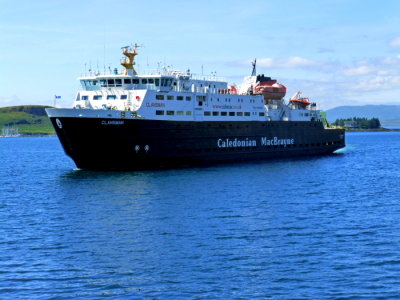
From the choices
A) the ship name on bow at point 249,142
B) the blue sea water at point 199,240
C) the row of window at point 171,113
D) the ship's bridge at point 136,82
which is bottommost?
the blue sea water at point 199,240

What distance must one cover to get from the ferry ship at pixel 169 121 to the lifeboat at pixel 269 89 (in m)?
0.12

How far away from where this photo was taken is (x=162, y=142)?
167 ft

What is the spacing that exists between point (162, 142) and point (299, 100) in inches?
1157

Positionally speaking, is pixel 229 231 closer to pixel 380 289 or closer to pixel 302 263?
pixel 302 263

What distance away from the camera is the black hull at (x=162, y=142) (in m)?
47.2

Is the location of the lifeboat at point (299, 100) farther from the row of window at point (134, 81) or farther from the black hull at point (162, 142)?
the row of window at point (134, 81)

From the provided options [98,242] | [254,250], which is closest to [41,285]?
[98,242]

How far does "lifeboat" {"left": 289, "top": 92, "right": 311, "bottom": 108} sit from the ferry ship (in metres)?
3.91

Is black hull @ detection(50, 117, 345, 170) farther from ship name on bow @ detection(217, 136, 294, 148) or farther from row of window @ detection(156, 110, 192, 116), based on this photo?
row of window @ detection(156, 110, 192, 116)

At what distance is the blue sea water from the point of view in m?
17.8

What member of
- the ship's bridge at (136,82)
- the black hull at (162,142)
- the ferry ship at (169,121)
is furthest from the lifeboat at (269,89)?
the ship's bridge at (136,82)

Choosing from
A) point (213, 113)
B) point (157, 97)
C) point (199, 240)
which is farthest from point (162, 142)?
point (199, 240)

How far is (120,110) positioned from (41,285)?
32464 mm

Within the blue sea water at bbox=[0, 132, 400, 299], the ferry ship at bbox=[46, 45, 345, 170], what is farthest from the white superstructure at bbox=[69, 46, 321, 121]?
the blue sea water at bbox=[0, 132, 400, 299]
